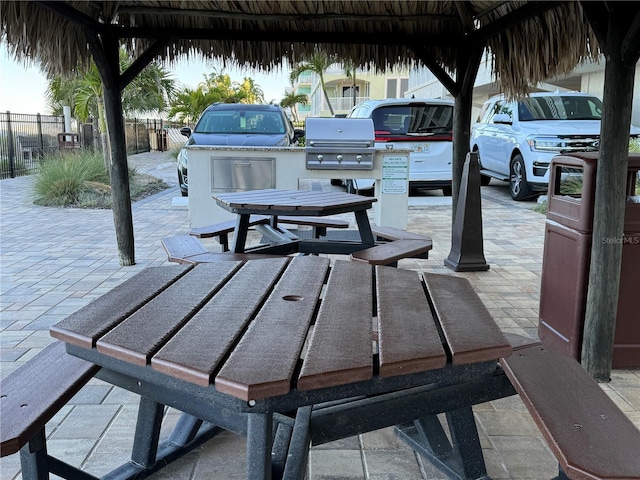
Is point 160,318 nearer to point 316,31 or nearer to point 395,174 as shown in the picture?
point 316,31

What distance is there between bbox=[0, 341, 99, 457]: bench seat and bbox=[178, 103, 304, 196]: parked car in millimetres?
6699

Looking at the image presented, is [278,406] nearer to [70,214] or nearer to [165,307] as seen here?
[165,307]

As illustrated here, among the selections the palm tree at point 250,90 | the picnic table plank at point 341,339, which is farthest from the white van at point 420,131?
the palm tree at point 250,90

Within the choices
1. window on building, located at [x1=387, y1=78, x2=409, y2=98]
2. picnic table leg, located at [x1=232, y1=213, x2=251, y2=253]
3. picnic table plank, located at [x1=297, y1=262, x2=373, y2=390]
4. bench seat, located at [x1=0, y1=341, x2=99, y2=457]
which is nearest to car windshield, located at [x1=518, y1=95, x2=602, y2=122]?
picnic table leg, located at [x1=232, y1=213, x2=251, y2=253]

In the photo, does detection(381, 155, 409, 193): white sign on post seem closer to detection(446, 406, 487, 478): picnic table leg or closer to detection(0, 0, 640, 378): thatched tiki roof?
detection(0, 0, 640, 378): thatched tiki roof

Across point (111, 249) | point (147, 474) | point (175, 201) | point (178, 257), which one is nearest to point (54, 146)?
point (175, 201)

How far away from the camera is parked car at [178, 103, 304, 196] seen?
341 inches

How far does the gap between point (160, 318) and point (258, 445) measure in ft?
1.73

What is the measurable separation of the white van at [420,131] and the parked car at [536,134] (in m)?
1.13

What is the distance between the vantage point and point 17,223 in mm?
8383

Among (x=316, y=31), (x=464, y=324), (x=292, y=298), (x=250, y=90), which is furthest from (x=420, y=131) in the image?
(x=250, y=90)

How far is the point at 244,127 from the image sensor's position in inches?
361

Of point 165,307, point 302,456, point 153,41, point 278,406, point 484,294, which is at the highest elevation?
point 153,41

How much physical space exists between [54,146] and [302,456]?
18.7 metres
